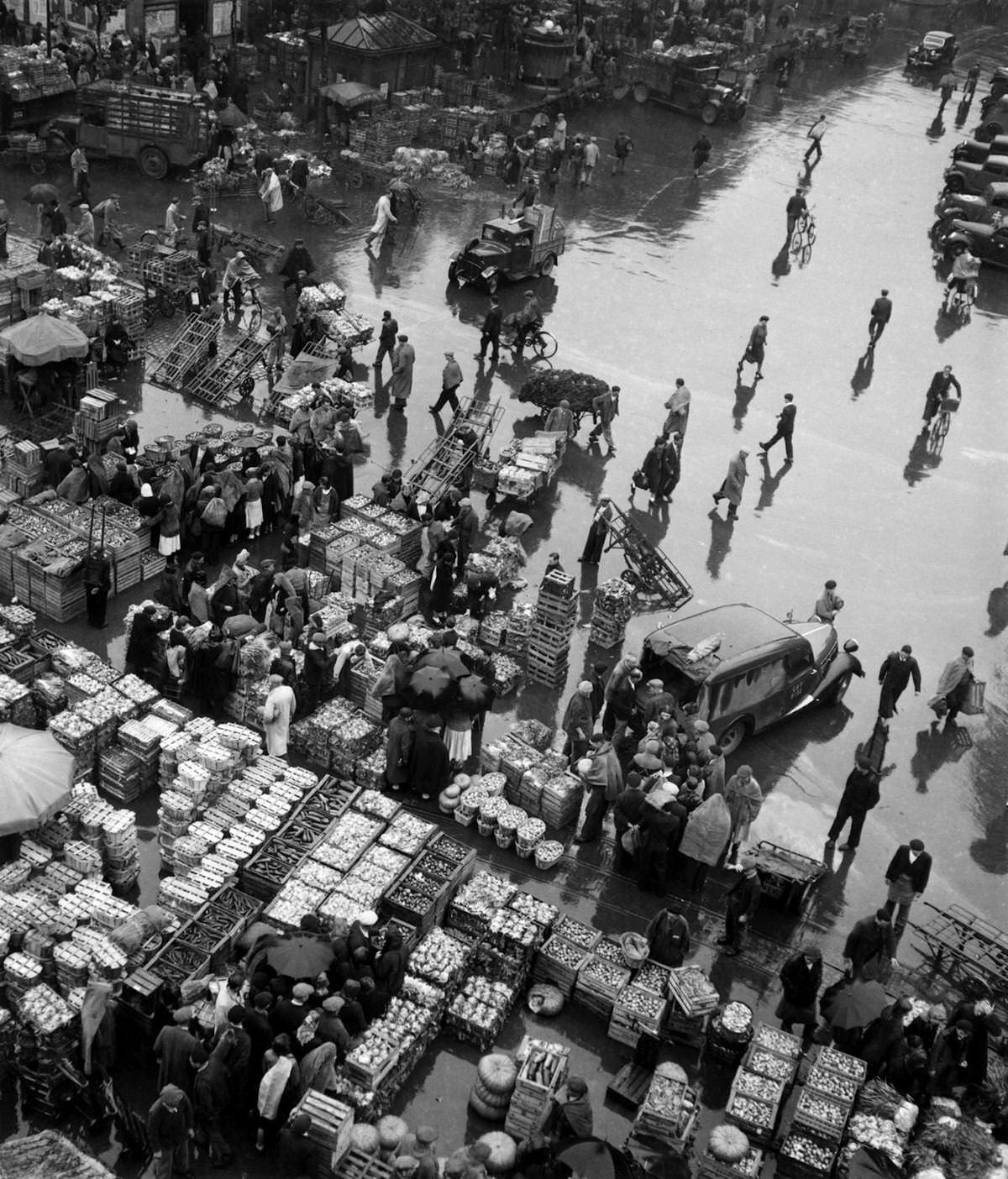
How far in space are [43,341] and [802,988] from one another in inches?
675

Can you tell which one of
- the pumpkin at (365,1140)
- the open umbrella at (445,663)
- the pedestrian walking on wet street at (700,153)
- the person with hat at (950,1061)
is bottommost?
the pumpkin at (365,1140)

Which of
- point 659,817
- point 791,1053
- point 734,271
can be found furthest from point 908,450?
point 791,1053

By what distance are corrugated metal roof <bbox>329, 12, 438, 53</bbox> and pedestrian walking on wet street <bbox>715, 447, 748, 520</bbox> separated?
23912mm

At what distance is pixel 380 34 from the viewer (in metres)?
43.0

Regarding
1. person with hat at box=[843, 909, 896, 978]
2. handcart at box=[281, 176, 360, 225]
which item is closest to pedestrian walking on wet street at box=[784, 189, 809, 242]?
handcart at box=[281, 176, 360, 225]

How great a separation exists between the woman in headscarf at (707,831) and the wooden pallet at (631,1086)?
3043mm

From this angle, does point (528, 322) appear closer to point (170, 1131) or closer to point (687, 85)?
point (170, 1131)

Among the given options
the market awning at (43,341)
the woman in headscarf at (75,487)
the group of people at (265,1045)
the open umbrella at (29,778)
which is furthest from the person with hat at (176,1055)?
the market awning at (43,341)

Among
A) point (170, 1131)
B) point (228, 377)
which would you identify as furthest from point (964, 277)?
point (170, 1131)

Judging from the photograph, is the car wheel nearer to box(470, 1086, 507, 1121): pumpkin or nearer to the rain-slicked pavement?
the rain-slicked pavement

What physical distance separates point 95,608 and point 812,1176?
12645 mm

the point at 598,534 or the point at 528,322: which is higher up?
the point at 528,322

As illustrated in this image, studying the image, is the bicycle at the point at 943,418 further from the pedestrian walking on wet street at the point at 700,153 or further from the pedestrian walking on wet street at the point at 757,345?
the pedestrian walking on wet street at the point at 700,153

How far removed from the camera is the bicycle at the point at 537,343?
30375 millimetres
